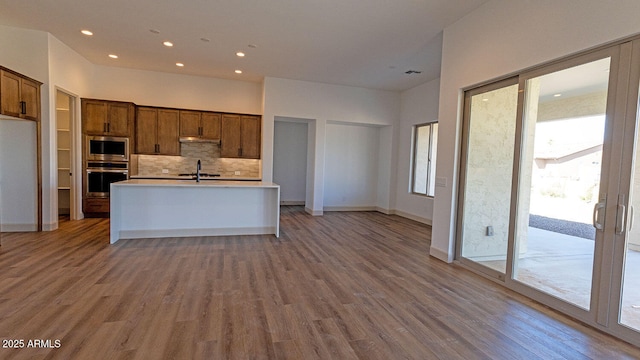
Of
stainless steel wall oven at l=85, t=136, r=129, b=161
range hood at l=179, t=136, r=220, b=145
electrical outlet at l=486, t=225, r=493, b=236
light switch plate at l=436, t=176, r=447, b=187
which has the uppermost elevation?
range hood at l=179, t=136, r=220, b=145

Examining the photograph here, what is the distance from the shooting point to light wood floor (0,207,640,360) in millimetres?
2074

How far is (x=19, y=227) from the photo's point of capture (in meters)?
4.96

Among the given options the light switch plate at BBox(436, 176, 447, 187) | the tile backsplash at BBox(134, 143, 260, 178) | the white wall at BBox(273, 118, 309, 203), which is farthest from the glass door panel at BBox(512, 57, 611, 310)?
the white wall at BBox(273, 118, 309, 203)

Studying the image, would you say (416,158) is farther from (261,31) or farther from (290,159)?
(261,31)

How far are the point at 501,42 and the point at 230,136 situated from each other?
577cm

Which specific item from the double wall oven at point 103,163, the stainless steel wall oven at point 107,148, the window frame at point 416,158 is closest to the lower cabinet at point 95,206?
the double wall oven at point 103,163

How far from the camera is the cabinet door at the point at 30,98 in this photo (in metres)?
4.56

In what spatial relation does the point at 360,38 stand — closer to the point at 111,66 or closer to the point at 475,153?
the point at 475,153

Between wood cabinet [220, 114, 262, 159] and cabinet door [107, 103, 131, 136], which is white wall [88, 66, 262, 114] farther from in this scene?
cabinet door [107, 103, 131, 136]

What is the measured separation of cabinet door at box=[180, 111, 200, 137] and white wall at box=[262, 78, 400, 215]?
5.27 ft

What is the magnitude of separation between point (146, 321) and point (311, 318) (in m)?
1.29

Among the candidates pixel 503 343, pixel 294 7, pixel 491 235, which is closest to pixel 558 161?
pixel 491 235

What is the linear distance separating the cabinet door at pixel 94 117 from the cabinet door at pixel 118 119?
0.10 meters

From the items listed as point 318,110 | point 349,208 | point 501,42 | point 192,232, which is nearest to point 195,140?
point 192,232
